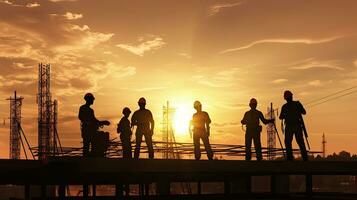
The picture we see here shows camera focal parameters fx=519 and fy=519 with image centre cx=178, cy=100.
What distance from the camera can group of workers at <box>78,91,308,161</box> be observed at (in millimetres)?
12945

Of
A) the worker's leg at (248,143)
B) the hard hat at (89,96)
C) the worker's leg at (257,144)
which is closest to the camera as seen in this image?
the hard hat at (89,96)

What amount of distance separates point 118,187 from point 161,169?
902 cm

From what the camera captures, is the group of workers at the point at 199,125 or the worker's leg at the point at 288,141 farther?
the worker's leg at the point at 288,141

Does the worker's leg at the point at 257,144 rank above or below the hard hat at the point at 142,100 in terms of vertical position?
below

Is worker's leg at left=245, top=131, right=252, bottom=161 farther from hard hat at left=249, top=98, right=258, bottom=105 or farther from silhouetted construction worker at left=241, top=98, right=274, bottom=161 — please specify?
hard hat at left=249, top=98, right=258, bottom=105

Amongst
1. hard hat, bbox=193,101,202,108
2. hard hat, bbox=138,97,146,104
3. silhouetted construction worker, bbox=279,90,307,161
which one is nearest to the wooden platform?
silhouetted construction worker, bbox=279,90,307,161

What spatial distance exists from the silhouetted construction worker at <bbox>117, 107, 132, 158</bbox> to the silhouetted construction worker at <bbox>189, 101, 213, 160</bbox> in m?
2.00

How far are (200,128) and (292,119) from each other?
2.63m

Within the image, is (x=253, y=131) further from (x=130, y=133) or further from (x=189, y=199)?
(x=130, y=133)

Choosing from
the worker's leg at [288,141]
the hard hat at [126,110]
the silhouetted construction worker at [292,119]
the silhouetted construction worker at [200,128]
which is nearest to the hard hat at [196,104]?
the silhouetted construction worker at [200,128]

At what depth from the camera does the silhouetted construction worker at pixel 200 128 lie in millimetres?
14828

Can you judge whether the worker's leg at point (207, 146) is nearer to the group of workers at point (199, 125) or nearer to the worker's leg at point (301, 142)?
the group of workers at point (199, 125)

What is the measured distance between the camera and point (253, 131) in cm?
1479

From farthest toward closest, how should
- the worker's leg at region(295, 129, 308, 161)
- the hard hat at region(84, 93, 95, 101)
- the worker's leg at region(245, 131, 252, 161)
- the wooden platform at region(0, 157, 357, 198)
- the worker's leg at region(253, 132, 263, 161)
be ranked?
the worker's leg at region(245, 131, 252, 161)
the worker's leg at region(253, 132, 263, 161)
the worker's leg at region(295, 129, 308, 161)
the hard hat at region(84, 93, 95, 101)
the wooden platform at region(0, 157, 357, 198)
